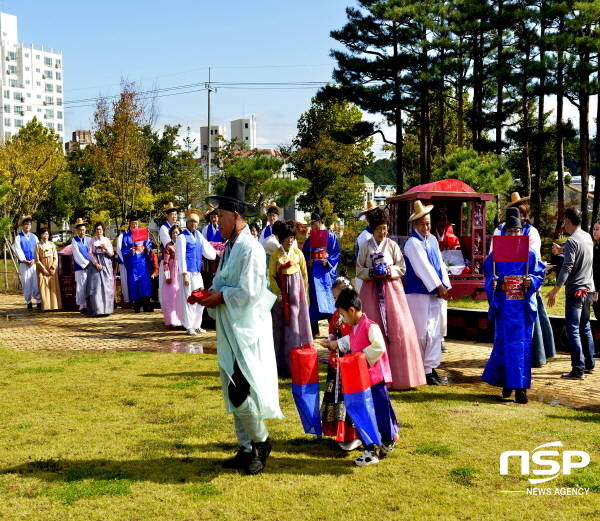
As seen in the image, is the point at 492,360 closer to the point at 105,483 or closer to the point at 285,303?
the point at 285,303

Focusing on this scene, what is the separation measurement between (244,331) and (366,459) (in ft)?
4.23

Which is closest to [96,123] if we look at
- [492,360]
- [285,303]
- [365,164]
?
[365,164]

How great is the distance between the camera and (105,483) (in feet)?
16.7

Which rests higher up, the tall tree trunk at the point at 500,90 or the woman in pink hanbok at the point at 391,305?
the tall tree trunk at the point at 500,90

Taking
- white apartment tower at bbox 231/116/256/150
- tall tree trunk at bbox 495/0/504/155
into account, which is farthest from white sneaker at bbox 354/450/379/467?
white apartment tower at bbox 231/116/256/150

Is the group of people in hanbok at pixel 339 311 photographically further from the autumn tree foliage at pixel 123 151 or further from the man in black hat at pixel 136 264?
the autumn tree foliage at pixel 123 151

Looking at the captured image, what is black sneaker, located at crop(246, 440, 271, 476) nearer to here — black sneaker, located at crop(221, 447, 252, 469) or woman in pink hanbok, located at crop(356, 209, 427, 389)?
black sneaker, located at crop(221, 447, 252, 469)

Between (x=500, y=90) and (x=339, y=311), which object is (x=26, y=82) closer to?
(x=500, y=90)

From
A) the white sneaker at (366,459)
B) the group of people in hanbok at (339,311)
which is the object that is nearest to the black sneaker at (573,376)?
the group of people in hanbok at (339,311)

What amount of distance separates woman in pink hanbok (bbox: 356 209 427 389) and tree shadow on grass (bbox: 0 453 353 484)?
2.07 m

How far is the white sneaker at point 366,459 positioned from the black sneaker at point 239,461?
30.8 inches

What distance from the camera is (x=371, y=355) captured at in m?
5.39

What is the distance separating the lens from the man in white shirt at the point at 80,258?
1566 centimetres

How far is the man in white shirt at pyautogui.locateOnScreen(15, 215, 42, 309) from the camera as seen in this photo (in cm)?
1703
